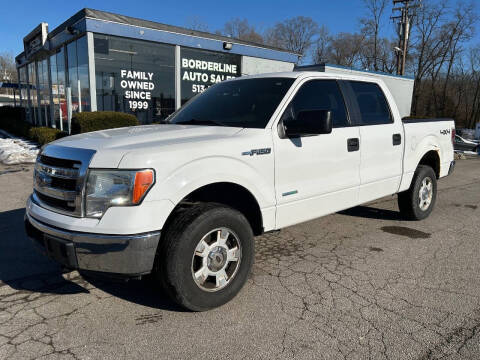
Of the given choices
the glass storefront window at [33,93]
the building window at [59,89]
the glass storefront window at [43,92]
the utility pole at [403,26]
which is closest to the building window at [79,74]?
the building window at [59,89]

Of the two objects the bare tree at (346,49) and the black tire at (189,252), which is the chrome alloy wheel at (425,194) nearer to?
the black tire at (189,252)

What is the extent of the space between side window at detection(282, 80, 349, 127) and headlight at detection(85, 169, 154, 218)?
155cm

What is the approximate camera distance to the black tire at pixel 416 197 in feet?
17.6

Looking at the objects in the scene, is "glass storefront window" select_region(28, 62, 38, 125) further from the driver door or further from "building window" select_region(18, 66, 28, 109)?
the driver door

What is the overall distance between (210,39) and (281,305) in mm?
13116

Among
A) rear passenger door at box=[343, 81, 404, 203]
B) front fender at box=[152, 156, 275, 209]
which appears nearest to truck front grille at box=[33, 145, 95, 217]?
front fender at box=[152, 156, 275, 209]

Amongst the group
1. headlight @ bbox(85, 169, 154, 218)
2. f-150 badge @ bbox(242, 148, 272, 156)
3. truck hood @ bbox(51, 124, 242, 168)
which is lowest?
headlight @ bbox(85, 169, 154, 218)

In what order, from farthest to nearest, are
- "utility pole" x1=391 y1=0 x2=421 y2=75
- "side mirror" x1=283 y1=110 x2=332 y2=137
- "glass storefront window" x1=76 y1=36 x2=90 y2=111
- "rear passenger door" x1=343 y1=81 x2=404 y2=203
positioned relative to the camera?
"utility pole" x1=391 y1=0 x2=421 y2=75
"glass storefront window" x1=76 y1=36 x2=90 y2=111
"rear passenger door" x1=343 y1=81 x2=404 y2=203
"side mirror" x1=283 y1=110 x2=332 y2=137

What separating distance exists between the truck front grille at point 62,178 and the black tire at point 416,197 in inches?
169

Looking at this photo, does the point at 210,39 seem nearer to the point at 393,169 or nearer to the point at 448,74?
the point at 393,169

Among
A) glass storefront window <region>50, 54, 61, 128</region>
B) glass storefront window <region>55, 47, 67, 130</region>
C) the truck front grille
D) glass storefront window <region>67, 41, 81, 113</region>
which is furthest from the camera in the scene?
glass storefront window <region>50, 54, 61, 128</region>

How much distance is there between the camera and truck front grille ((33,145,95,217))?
2.73 m

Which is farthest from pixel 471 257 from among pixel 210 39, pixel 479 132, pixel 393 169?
pixel 479 132

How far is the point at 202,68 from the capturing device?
49.0 feet
